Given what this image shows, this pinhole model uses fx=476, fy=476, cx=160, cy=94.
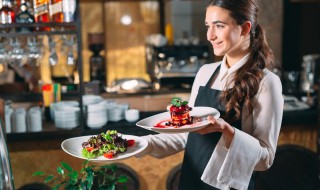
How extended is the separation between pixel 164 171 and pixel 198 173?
1.29 meters

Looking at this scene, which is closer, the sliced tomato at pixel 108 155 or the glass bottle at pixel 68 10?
the sliced tomato at pixel 108 155

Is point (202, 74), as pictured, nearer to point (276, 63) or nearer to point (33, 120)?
point (276, 63)

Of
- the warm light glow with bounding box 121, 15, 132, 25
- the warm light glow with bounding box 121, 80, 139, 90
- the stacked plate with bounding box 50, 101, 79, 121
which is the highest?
the warm light glow with bounding box 121, 15, 132, 25

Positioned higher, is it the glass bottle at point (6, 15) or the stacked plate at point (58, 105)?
the glass bottle at point (6, 15)

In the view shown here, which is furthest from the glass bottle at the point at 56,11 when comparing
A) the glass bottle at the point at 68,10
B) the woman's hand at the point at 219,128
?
the woman's hand at the point at 219,128

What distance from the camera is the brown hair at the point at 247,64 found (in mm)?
1829

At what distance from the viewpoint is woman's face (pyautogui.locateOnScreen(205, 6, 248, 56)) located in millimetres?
1810

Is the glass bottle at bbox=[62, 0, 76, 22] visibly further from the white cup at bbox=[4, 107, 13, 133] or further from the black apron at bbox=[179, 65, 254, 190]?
the black apron at bbox=[179, 65, 254, 190]

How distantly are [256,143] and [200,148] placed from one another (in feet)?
1.16

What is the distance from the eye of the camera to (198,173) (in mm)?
2078

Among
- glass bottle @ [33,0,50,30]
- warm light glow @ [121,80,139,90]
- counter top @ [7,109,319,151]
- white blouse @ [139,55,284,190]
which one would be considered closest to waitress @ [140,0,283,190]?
white blouse @ [139,55,284,190]

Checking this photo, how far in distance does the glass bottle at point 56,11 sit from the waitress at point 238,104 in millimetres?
1430

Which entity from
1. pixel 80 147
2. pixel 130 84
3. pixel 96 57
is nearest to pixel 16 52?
pixel 80 147

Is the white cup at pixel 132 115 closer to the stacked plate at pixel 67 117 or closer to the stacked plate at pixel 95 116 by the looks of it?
the stacked plate at pixel 95 116
